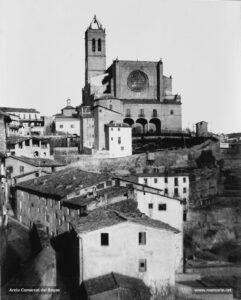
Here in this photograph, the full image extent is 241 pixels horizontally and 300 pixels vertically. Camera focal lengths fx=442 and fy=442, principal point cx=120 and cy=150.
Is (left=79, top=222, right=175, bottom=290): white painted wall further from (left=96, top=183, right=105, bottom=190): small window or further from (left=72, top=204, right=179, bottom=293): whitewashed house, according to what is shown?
(left=96, top=183, right=105, bottom=190): small window

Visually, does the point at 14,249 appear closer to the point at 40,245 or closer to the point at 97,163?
the point at 40,245

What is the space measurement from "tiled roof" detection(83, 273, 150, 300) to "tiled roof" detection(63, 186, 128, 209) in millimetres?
5216

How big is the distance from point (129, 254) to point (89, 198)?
227 inches

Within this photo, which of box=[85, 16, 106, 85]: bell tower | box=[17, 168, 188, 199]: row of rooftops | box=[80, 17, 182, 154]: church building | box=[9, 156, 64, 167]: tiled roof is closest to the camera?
box=[17, 168, 188, 199]: row of rooftops

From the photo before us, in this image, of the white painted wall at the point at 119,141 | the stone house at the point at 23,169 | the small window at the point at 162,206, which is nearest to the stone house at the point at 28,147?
the stone house at the point at 23,169

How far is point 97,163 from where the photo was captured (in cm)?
3397

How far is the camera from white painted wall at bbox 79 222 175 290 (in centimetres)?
1383

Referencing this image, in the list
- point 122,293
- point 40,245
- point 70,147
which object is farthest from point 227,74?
point 70,147

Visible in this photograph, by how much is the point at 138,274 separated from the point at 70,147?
25324mm

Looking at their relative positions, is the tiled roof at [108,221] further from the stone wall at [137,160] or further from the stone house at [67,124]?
the stone house at [67,124]

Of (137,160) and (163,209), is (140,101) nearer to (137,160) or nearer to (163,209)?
(137,160)

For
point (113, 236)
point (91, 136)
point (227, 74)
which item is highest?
point (227, 74)

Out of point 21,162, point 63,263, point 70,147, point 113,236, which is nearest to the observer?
point 113,236

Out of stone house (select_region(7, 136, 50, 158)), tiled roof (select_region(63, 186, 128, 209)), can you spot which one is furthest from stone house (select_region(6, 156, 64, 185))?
tiled roof (select_region(63, 186, 128, 209))
